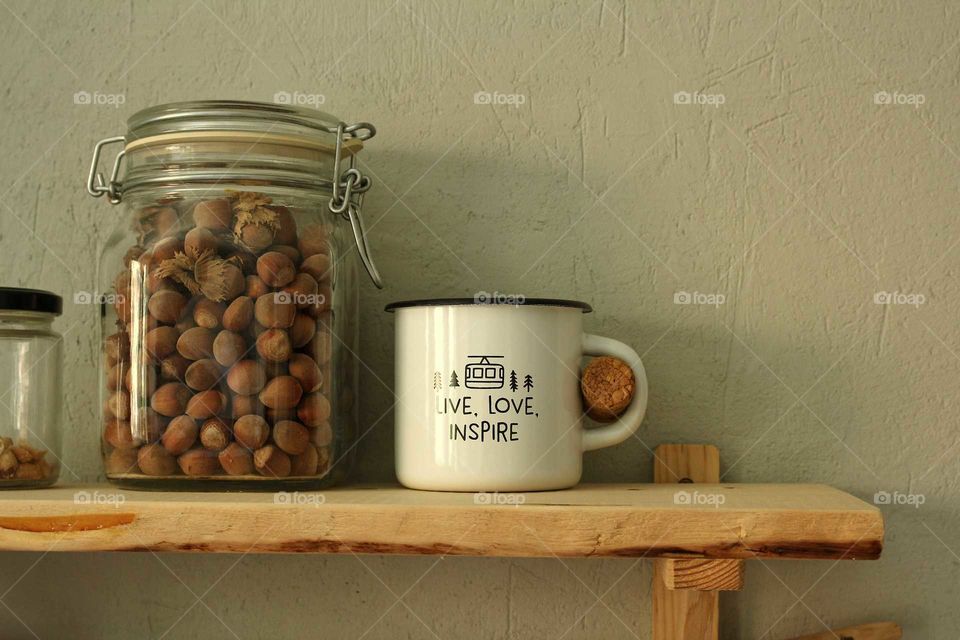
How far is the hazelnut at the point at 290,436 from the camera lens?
1.90 ft

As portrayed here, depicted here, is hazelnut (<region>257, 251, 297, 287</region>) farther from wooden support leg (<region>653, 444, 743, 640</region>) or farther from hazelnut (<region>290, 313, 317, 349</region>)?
wooden support leg (<region>653, 444, 743, 640</region>)

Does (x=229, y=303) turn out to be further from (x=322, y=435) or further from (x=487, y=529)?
(x=487, y=529)

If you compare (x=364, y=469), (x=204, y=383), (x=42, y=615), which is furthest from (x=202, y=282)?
(x=42, y=615)

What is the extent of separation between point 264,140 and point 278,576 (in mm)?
319

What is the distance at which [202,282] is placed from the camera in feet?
1.90

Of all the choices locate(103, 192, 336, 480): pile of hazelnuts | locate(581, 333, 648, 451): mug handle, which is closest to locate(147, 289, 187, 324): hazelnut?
locate(103, 192, 336, 480): pile of hazelnuts

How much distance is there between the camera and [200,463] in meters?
0.58

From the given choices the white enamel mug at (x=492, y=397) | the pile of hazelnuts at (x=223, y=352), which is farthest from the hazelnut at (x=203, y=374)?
the white enamel mug at (x=492, y=397)

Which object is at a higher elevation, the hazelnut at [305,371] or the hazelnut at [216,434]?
the hazelnut at [305,371]

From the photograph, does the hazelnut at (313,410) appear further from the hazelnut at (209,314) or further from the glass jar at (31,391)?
the glass jar at (31,391)

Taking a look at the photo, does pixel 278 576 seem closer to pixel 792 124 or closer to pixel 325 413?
pixel 325 413

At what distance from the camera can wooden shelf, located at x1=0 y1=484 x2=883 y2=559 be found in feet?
1.72

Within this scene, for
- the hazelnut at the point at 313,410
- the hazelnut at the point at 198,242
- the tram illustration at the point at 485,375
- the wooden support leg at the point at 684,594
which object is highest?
the hazelnut at the point at 198,242

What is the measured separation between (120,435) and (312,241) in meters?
0.17
